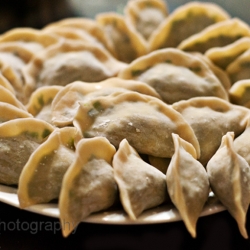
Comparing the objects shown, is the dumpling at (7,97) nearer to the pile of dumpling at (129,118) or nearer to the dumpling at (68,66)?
the pile of dumpling at (129,118)

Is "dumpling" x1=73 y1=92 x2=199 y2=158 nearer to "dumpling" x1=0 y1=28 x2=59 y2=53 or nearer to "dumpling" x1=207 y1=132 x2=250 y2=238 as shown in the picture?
"dumpling" x1=207 y1=132 x2=250 y2=238

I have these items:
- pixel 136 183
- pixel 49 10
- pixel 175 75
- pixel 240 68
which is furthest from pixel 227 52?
pixel 49 10

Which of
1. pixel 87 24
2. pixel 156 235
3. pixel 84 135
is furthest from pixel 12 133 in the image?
pixel 87 24

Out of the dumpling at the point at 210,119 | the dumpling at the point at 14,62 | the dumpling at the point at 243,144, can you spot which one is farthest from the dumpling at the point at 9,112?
the dumpling at the point at 243,144

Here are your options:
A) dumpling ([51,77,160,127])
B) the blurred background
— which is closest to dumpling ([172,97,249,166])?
dumpling ([51,77,160,127])

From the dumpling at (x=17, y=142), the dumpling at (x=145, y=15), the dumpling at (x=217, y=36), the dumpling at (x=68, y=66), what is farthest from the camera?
the dumpling at (x=145, y=15)

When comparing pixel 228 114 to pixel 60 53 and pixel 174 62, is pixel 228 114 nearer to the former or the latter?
pixel 174 62
